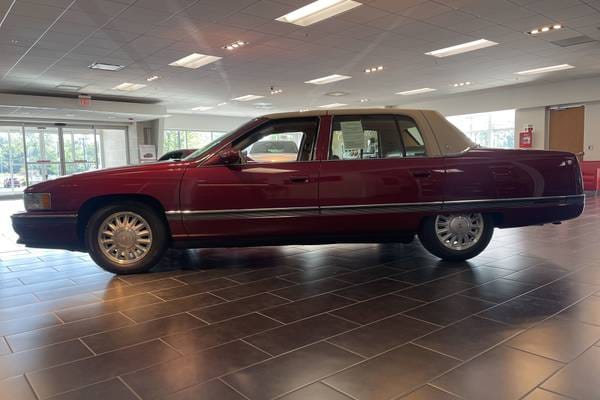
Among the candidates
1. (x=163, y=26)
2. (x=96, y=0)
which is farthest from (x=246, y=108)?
(x=96, y=0)

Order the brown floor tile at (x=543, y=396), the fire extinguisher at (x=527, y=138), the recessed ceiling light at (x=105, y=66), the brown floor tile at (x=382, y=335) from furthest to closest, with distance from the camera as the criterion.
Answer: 1. the fire extinguisher at (x=527, y=138)
2. the recessed ceiling light at (x=105, y=66)
3. the brown floor tile at (x=382, y=335)
4. the brown floor tile at (x=543, y=396)

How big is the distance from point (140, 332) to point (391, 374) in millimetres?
1529

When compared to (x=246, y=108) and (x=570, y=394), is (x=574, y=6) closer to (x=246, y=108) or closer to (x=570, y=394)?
(x=570, y=394)

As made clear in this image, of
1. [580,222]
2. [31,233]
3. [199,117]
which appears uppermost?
[199,117]

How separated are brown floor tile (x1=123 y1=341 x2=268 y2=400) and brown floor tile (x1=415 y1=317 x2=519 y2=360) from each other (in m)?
0.96

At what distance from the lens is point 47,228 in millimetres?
3807

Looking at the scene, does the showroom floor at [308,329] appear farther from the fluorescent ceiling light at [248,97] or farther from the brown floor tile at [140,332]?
the fluorescent ceiling light at [248,97]

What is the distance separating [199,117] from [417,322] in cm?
1980

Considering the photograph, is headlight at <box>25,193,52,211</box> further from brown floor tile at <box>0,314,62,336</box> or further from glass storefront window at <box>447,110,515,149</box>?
glass storefront window at <box>447,110,515,149</box>

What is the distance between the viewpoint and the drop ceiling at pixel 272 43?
22.6 feet

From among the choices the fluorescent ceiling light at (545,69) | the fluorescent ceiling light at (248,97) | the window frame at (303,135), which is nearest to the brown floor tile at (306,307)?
the window frame at (303,135)

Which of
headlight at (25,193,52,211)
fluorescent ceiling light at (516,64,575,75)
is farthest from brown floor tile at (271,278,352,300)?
fluorescent ceiling light at (516,64,575,75)

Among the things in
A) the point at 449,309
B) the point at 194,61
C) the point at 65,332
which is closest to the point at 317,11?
the point at 194,61

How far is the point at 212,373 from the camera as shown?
82.6 inches
